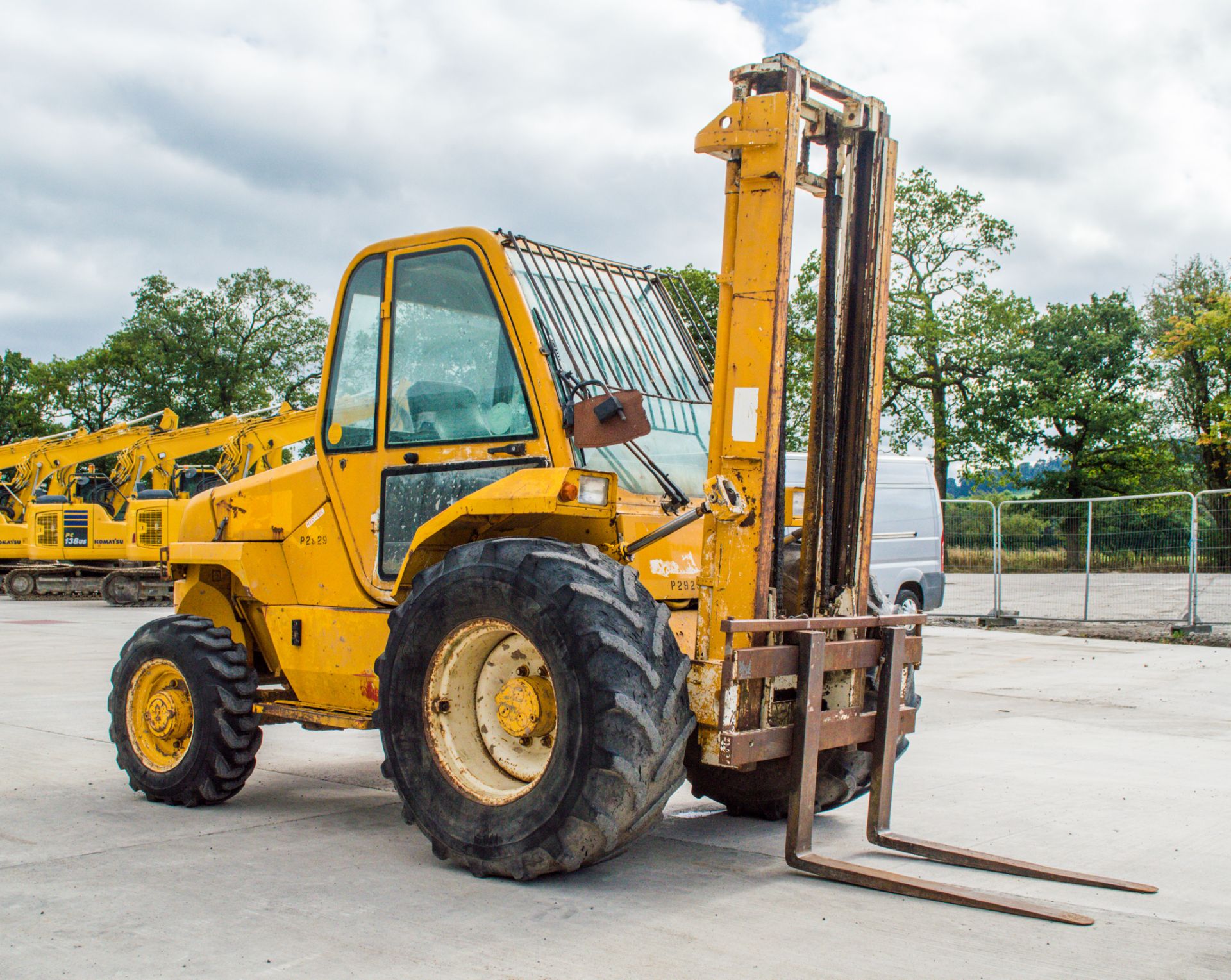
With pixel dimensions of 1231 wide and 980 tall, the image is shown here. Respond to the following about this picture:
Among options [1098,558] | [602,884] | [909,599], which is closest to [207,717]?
[602,884]

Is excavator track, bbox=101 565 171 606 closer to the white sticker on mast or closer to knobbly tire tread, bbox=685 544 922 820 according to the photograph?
knobbly tire tread, bbox=685 544 922 820

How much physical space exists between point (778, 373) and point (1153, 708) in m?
7.27

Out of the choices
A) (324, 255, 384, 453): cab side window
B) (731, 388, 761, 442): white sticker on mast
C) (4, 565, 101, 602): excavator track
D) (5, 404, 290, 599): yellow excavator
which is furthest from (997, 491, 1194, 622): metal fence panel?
(4, 565, 101, 602): excavator track

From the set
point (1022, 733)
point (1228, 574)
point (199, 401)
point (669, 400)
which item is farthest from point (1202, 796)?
point (199, 401)

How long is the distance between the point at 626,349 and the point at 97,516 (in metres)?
21.9

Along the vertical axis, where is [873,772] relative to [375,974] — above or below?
above

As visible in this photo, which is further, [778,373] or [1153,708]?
[1153,708]

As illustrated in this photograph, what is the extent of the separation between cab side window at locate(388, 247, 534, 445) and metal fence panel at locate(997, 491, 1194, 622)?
1333cm

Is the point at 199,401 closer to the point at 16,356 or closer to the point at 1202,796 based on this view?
the point at 16,356

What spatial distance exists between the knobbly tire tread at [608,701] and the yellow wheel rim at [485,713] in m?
0.26

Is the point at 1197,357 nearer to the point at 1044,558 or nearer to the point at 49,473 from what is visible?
the point at 1044,558

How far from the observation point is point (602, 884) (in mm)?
4445

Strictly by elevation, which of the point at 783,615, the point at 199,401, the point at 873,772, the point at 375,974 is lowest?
the point at 375,974

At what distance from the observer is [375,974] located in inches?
138
